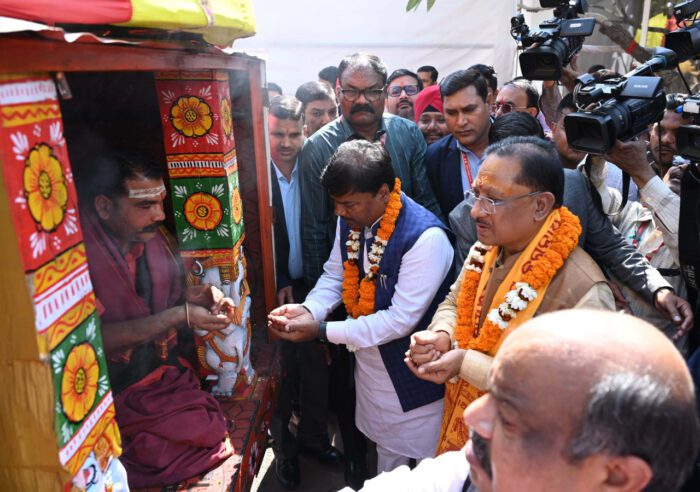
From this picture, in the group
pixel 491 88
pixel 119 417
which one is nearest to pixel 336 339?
pixel 119 417

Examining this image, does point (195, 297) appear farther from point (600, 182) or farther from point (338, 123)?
point (600, 182)

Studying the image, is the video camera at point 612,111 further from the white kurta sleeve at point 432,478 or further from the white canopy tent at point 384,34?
the white canopy tent at point 384,34

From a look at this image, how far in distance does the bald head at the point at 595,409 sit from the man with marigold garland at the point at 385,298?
1.59 metres

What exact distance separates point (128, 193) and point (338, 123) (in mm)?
1526

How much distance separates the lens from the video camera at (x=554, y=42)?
299cm

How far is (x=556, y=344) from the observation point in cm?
108

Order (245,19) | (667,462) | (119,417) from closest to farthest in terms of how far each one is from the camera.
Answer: (667,462), (119,417), (245,19)

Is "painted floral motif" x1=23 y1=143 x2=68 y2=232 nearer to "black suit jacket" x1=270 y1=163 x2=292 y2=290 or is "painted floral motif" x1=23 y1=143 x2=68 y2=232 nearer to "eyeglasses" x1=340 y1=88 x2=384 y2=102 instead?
"black suit jacket" x1=270 y1=163 x2=292 y2=290

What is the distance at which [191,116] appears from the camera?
8.98 ft

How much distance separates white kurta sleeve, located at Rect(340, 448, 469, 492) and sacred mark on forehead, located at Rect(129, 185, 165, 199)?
5.53 ft

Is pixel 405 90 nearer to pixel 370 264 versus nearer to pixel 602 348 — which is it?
pixel 370 264

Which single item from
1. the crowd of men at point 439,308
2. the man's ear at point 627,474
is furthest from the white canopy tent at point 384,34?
the man's ear at point 627,474

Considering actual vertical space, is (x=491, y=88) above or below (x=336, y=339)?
above

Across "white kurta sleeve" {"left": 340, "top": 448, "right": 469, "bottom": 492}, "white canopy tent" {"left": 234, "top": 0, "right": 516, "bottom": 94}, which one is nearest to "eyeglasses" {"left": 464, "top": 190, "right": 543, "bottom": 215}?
"white kurta sleeve" {"left": 340, "top": 448, "right": 469, "bottom": 492}
